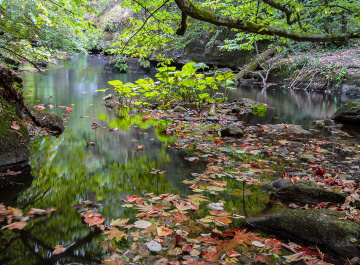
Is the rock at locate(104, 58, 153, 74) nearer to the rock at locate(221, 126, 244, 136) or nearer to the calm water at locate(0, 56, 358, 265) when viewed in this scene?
the calm water at locate(0, 56, 358, 265)

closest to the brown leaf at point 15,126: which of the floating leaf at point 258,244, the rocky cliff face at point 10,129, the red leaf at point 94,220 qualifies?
the rocky cliff face at point 10,129

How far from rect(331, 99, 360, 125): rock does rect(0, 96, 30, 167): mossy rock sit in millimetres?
7232

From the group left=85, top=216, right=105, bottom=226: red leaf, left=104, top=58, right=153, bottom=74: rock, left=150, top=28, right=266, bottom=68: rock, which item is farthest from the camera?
left=104, top=58, right=153, bottom=74: rock

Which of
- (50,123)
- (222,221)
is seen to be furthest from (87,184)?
(50,123)

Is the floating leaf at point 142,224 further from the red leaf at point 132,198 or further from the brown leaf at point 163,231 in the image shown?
the red leaf at point 132,198

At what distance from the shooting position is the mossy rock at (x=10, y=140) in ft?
10.3

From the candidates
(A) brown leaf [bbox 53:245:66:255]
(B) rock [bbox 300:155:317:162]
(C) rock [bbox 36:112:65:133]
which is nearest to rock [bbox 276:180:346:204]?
(B) rock [bbox 300:155:317:162]

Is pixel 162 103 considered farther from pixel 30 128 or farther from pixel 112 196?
pixel 112 196

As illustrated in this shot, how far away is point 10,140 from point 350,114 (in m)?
7.41

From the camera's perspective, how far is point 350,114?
650cm

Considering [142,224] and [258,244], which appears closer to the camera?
[258,244]

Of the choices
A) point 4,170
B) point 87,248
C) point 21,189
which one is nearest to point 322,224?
point 87,248

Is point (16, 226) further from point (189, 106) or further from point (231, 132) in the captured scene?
point (189, 106)

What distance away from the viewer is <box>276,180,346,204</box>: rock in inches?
94.8
